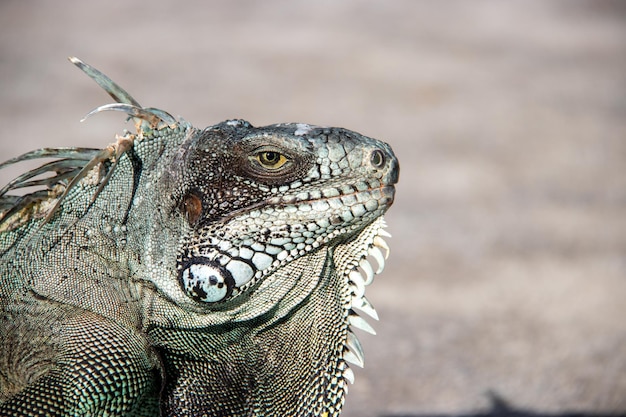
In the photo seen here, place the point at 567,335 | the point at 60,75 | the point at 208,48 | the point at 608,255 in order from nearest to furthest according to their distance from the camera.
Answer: the point at 567,335 < the point at 608,255 < the point at 60,75 < the point at 208,48

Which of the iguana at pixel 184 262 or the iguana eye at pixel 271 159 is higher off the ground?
the iguana eye at pixel 271 159

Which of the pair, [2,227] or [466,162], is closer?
[2,227]

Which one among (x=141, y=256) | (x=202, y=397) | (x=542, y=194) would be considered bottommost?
(x=542, y=194)

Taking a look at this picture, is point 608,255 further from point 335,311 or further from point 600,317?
point 335,311

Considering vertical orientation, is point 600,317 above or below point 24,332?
below

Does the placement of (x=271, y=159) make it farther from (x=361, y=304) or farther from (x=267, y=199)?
(x=361, y=304)

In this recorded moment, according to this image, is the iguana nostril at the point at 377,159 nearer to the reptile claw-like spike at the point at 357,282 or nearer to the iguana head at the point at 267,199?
the iguana head at the point at 267,199

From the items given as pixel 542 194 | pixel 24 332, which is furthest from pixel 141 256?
pixel 542 194

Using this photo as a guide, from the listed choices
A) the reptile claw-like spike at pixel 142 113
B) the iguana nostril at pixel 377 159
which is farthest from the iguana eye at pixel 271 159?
the reptile claw-like spike at pixel 142 113
